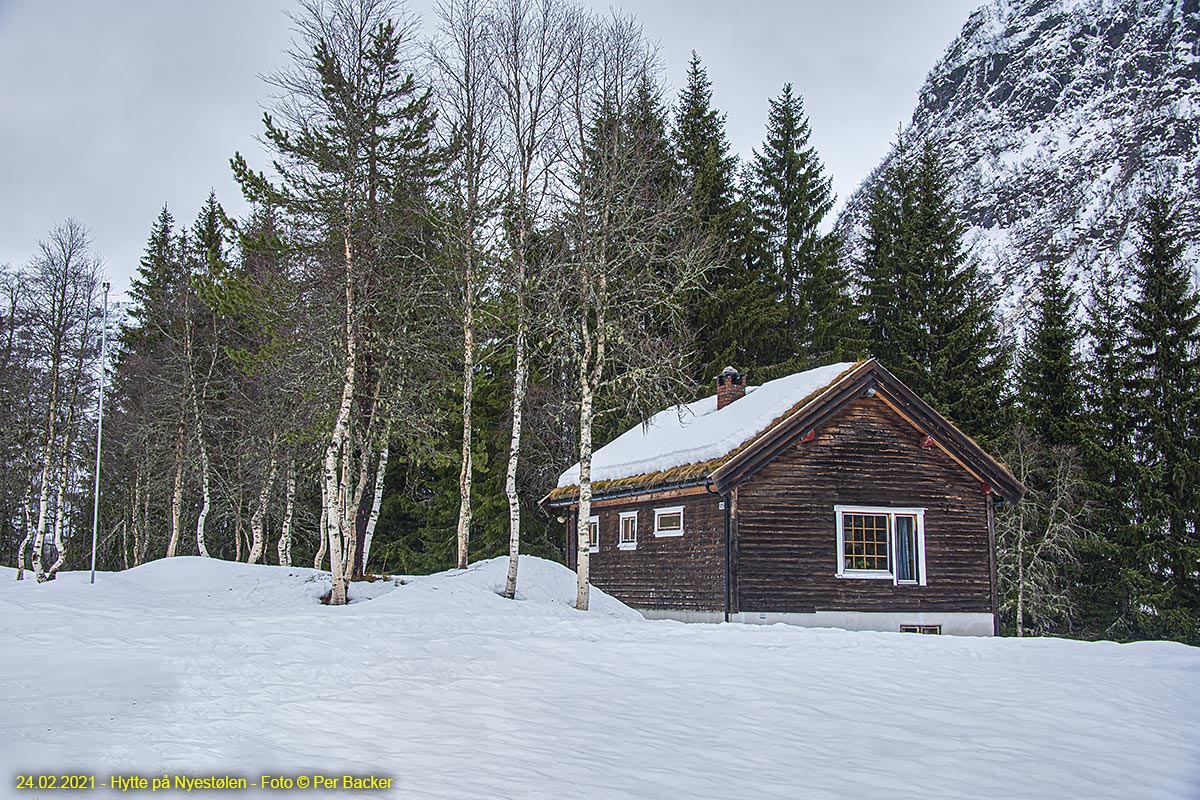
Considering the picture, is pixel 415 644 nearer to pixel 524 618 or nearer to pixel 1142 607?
pixel 524 618

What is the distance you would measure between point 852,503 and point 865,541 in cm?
96

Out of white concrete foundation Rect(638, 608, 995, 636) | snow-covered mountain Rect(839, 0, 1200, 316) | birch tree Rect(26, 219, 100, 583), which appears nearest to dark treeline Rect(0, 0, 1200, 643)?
birch tree Rect(26, 219, 100, 583)

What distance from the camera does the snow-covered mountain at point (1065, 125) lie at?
4104 inches

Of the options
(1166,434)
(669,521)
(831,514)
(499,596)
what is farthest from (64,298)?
(1166,434)

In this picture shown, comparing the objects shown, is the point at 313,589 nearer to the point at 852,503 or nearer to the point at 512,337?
the point at 512,337

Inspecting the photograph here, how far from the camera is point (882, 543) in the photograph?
68.7ft

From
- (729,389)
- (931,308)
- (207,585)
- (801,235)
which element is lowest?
(207,585)

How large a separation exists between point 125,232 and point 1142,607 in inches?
1739

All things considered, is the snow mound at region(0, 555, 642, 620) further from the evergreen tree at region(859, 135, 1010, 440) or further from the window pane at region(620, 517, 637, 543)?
the evergreen tree at region(859, 135, 1010, 440)

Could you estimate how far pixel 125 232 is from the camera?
1609 inches

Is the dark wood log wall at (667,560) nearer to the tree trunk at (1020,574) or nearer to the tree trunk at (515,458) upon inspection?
the tree trunk at (515,458)

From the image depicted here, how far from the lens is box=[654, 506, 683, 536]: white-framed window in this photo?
21875 mm

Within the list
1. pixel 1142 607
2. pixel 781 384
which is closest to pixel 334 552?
pixel 781 384

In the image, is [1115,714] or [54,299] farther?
[54,299]
